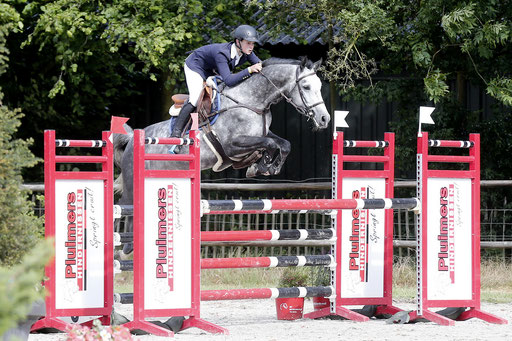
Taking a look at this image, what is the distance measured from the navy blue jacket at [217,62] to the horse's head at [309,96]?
1.25ft

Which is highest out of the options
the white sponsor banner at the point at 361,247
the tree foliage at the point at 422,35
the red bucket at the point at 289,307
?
the tree foliage at the point at 422,35

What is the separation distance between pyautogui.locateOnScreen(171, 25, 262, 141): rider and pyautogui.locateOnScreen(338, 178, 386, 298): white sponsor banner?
1.26 metres

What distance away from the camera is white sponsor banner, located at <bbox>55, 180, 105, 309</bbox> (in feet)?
16.3

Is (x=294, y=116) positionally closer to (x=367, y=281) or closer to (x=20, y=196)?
(x=367, y=281)

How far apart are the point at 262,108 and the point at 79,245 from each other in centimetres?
214

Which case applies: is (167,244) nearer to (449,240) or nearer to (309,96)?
(449,240)

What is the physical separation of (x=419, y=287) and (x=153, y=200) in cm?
170

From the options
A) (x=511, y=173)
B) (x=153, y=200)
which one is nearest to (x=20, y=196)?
(x=153, y=200)

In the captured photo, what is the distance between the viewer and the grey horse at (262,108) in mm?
6383

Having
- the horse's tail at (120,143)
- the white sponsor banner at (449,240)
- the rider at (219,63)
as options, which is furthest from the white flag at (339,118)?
the horse's tail at (120,143)

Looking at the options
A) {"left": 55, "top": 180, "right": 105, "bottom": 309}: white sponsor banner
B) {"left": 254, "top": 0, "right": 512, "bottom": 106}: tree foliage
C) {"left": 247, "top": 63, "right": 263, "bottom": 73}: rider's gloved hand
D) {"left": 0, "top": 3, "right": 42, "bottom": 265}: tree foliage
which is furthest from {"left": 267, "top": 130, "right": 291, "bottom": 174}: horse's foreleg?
{"left": 0, "top": 3, "right": 42, "bottom": 265}: tree foliage

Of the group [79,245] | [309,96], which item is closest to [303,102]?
[309,96]

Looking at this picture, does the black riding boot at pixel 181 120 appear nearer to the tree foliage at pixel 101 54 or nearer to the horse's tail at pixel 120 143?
the horse's tail at pixel 120 143

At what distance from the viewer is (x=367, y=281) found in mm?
5734
